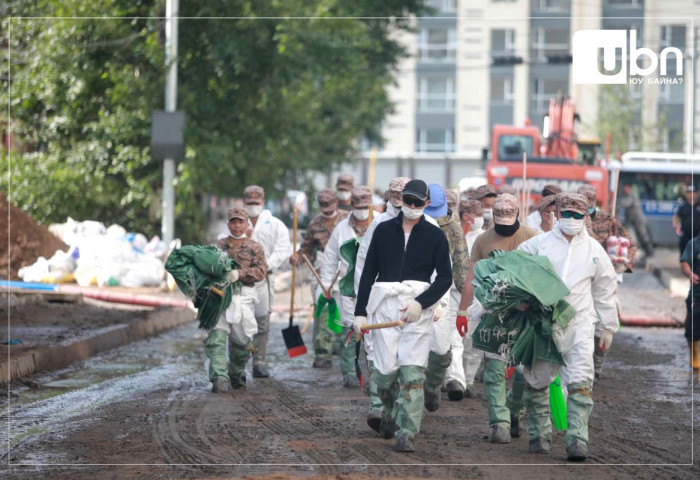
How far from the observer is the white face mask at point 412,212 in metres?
9.47

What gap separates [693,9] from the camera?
3139 centimetres

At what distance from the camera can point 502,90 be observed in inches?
2467

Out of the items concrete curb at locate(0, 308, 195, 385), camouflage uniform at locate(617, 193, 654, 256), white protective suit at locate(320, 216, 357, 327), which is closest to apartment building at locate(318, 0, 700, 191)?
camouflage uniform at locate(617, 193, 654, 256)

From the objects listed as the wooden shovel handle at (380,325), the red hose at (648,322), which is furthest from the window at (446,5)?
the wooden shovel handle at (380,325)

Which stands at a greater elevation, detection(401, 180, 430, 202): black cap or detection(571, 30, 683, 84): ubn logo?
detection(571, 30, 683, 84): ubn logo

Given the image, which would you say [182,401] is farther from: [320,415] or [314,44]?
[314,44]

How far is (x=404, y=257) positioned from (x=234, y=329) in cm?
346

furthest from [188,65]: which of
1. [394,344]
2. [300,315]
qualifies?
[394,344]

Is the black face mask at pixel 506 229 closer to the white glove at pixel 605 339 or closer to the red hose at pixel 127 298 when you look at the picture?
the white glove at pixel 605 339

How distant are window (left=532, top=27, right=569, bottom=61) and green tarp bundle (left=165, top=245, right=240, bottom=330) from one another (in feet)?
88.1

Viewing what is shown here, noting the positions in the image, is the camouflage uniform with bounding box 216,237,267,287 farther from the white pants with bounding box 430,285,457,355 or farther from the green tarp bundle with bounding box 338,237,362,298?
the white pants with bounding box 430,285,457,355

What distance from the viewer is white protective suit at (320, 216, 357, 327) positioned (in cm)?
1284

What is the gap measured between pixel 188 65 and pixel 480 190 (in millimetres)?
14578

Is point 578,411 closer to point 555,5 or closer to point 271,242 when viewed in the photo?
point 271,242
